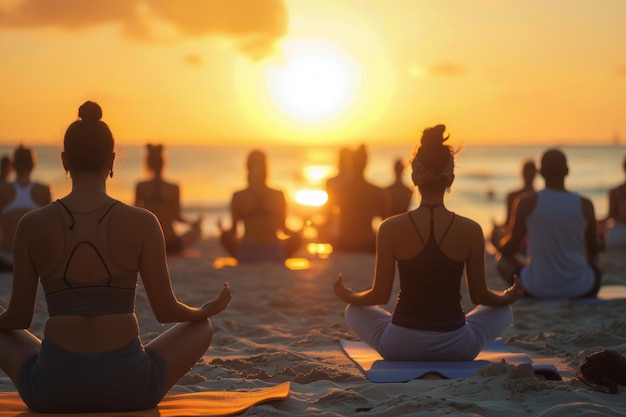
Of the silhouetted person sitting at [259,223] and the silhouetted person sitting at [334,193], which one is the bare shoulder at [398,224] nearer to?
the silhouetted person sitting at [259,223]

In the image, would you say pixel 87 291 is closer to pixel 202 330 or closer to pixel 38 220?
pixel 38 220

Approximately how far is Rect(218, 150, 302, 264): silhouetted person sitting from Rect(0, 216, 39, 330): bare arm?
6120 millimetres

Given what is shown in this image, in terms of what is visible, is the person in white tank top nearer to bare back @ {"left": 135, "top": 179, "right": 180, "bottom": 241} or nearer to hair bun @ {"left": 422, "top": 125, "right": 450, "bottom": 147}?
hair bun @ {"left": 422, "top": 125, "right": 450, "bottom": 147}

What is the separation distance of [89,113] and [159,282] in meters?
0.83

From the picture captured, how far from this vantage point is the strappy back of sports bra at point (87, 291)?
3982mm

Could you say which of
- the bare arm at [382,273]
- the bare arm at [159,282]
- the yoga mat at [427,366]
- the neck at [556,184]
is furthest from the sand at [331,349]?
the neck at [556,184]

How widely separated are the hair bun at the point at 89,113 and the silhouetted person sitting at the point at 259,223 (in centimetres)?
603

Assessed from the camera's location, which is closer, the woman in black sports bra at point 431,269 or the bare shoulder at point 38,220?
the bare shoulder at point 38,220

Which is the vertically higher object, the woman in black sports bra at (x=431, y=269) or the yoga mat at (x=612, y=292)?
the woman in black sports bra at (x=431, y=269)

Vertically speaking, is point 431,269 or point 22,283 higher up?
point 22,283

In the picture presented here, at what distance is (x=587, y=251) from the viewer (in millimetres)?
8438

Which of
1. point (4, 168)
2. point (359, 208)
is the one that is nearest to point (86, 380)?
point (4, 168)

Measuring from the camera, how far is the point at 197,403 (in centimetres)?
444

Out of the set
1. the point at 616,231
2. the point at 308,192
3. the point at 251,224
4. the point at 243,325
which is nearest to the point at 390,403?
the point at 243,325
